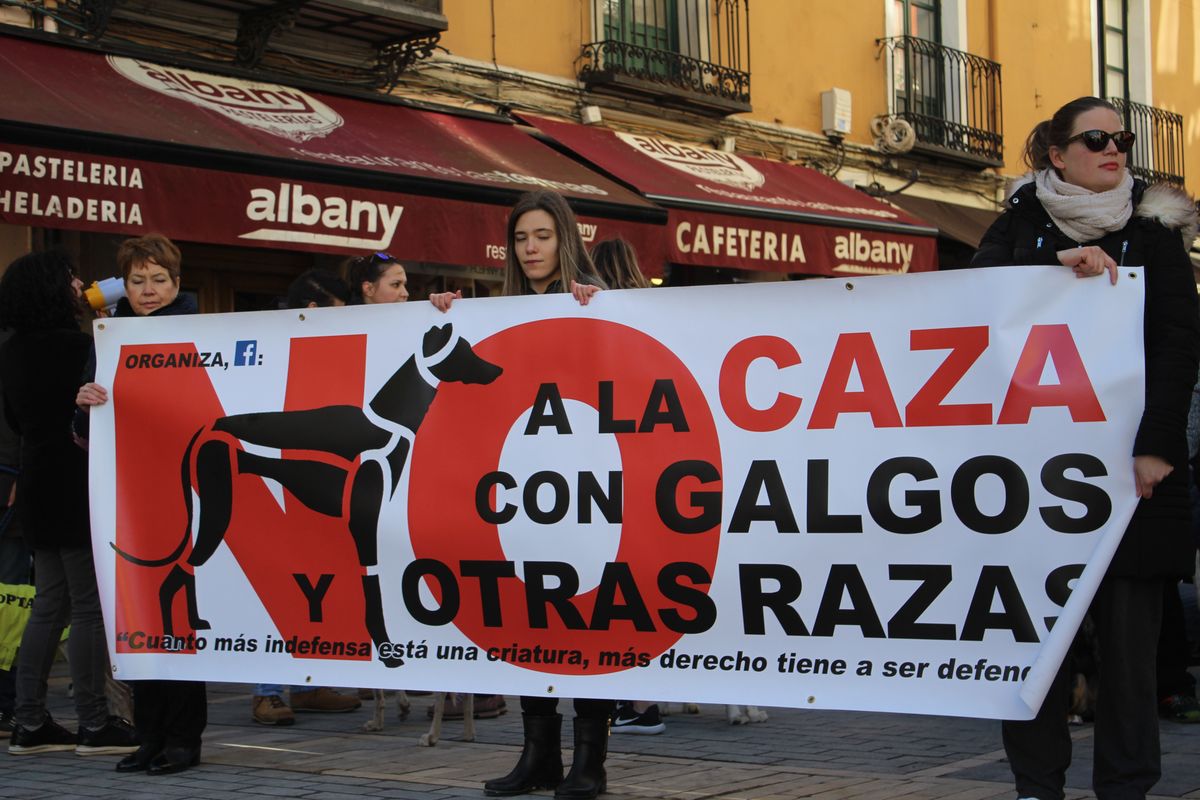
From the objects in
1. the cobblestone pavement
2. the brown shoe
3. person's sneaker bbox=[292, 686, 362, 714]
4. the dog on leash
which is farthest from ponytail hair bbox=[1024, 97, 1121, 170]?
person's sneaker bbox=[292, 686, 362, 714]

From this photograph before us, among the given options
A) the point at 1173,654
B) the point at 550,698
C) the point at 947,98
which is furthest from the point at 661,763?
the point at 947,98

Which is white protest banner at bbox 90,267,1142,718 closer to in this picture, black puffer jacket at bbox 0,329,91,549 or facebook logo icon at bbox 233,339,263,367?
facebook logo icon at bbox 233,339,263,367

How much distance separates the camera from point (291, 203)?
1002 centimetres

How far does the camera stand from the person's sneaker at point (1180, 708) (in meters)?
6.62

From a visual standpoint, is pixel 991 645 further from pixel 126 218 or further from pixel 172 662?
pixel 126 218

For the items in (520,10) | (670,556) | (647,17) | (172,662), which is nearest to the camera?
(670,556)

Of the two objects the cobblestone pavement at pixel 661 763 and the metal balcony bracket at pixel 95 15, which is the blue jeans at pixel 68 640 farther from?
the metal balcony bracket at pixel 95 15

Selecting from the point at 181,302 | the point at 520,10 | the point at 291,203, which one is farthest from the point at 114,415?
the point at 520,10

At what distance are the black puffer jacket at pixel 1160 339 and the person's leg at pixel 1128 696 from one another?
0.09 m

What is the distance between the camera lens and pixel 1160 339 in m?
4.32

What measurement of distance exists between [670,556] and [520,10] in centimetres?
984

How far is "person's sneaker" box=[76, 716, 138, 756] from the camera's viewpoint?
20.5 feet

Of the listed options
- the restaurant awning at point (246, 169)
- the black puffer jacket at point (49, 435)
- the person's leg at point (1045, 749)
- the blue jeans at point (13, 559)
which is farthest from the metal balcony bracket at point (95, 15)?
the person's leg at point (1045, 749)

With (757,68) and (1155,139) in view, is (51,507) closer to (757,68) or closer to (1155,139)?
(757,68)
